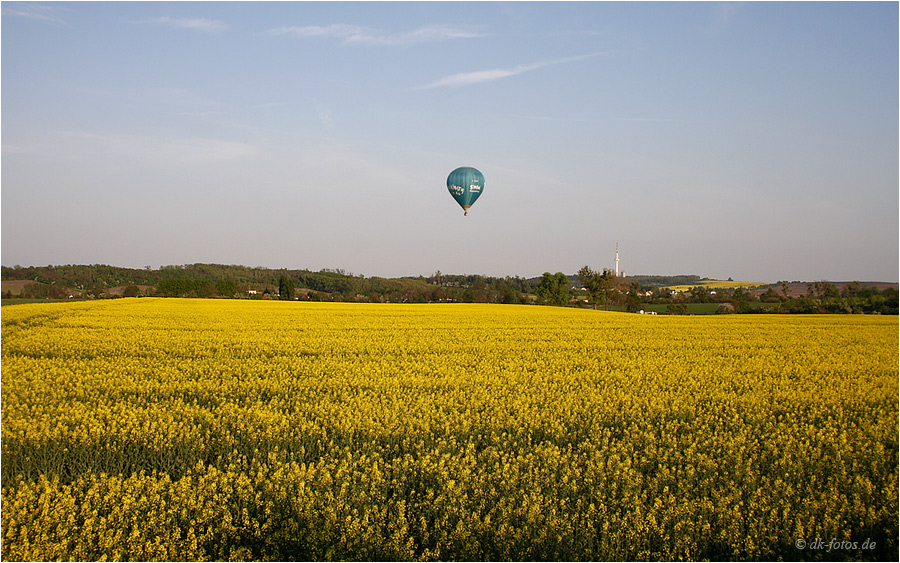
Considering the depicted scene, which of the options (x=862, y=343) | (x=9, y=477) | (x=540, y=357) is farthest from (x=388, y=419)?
(x=862, y=343)

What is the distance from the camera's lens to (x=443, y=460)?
558cm

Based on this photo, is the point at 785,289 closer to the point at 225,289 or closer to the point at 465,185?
the point at 465,185

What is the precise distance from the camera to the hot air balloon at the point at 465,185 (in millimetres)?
30906

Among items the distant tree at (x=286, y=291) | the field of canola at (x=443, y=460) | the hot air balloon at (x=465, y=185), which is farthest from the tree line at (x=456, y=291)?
the field of canola at (x=443, y=460)

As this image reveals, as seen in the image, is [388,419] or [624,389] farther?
[624,389]

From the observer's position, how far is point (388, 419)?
723 cm

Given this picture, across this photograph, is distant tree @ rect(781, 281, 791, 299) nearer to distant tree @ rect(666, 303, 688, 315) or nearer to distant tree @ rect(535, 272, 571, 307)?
distant tree @ rect(666, 303, 688, 315)

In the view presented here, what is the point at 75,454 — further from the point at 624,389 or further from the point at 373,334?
the point at 373,334

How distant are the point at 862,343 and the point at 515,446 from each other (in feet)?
55.8

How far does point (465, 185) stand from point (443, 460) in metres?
26.4

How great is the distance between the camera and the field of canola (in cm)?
449

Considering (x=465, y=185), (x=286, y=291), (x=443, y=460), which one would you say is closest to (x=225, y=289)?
(x=286, y=291)

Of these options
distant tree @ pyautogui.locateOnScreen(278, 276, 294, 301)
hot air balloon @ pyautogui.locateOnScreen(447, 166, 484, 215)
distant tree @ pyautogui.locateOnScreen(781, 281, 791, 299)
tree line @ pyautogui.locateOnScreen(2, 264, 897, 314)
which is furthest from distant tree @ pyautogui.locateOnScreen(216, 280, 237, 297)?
distant tree @ pyautogui.locateOnScreen(781, 281, 791, 299)

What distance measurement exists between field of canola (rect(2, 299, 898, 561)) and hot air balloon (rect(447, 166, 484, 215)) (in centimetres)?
2000
